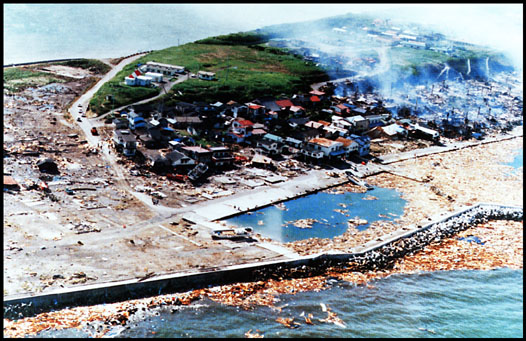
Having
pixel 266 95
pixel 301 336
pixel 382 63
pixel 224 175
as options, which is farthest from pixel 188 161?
pixel 382 63

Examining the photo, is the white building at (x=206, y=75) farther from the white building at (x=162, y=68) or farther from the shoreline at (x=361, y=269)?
the shoreline at (x=361, y=269)

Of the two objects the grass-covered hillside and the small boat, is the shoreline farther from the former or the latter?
the grass-covered hillside

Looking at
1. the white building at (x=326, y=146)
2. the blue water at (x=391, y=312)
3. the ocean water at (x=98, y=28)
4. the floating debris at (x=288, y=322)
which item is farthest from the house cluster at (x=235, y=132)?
the ocean water at (x=98, y=28)

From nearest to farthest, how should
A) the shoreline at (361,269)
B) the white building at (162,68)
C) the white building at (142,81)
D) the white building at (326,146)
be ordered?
the shoreline at (361,269) < the white building at (326,146) < the white building at (142,81) < the white building at (162,68)

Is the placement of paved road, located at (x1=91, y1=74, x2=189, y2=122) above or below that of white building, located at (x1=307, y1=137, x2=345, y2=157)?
above

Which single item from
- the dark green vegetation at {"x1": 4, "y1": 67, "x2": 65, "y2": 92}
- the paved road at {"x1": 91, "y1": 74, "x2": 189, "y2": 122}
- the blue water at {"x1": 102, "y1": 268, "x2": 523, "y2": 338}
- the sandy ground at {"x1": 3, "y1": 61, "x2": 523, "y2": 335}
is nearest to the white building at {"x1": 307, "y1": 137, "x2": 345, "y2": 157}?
the sandy ground at {"x1": 3, "y1": 61, "x2": 523, "y2": 335}

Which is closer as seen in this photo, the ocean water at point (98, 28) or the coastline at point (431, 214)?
the coastline at point (431, 214)

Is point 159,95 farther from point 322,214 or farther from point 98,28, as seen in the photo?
point 98,28
